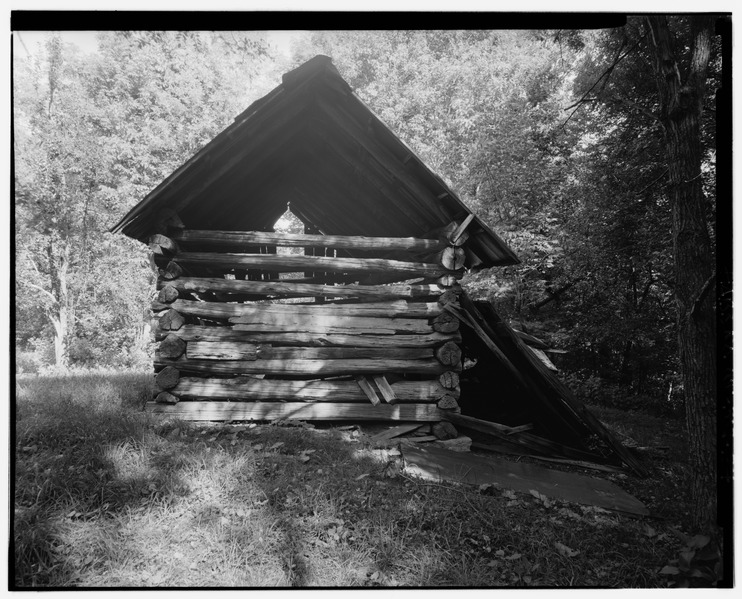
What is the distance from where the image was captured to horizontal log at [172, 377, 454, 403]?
205 inches

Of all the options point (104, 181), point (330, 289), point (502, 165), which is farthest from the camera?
point (104, 181)

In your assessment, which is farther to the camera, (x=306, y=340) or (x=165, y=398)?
(x=306, y=340)

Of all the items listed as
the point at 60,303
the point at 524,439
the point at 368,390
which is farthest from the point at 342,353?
the point at 60,303

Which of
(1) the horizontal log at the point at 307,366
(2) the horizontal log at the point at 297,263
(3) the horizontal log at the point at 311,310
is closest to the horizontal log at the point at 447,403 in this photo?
(1) the horizontal log at the point at 307,366

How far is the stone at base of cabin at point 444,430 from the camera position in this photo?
537 cm

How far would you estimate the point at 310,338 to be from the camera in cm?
544

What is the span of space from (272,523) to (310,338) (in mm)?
2771

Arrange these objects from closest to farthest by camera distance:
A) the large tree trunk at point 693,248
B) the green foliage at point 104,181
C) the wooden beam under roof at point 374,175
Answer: the large tree trunk at point 693,248 < the wooden beam under roof at point 374,175 < the green foliage at point 104,181

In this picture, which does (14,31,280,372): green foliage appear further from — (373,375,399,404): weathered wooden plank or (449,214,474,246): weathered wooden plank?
(373,375,399,404): weathered wooden plank

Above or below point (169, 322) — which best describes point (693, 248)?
above

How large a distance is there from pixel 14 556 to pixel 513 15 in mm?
5187

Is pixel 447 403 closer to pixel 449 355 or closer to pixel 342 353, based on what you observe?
pixel 449 355

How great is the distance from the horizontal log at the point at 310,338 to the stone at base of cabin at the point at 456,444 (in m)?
1.32

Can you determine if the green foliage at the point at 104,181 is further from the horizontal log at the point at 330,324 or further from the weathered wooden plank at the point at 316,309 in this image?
the horizontal log at the point at 330,324
